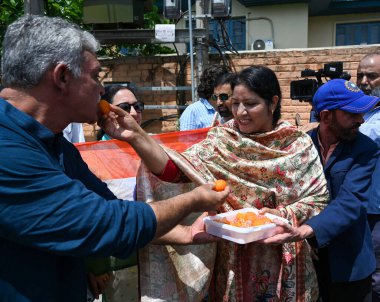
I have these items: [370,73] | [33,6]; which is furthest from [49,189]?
[33,6]

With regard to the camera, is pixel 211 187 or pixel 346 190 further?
pixel 346 190

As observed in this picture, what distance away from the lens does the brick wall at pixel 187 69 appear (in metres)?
6.53

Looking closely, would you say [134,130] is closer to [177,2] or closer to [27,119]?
[27,119]

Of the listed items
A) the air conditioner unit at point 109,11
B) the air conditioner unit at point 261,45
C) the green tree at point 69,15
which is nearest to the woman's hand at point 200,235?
the green tree at point 69,15

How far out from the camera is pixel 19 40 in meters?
1.28

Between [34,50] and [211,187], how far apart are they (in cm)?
81

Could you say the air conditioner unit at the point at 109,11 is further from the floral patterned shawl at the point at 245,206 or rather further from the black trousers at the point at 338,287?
the black trousers at the point at 338,287

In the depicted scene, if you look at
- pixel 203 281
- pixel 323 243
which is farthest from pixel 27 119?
pixel 323 243

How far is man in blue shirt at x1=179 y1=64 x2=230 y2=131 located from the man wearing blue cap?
237cm

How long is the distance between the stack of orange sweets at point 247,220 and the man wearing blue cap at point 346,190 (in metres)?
0.30

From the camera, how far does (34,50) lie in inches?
49.9

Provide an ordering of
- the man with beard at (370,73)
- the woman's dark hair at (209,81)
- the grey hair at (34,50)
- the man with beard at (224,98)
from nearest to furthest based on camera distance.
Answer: the grey hair at (34,50) → the man with beard at (370,73) → the man with beard at (224,98) → the woman's dark hair at (209,81)

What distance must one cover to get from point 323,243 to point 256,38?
10581mm

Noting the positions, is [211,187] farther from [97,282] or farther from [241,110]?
[97,282]
